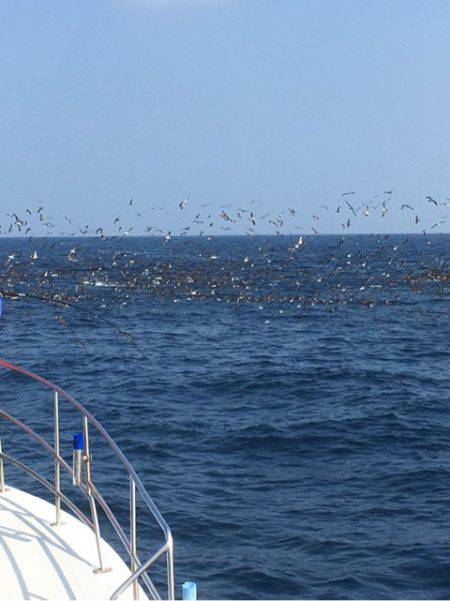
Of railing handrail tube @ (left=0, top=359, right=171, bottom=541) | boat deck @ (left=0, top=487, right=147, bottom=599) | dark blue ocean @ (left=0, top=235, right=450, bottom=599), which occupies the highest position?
railing handrail tube @ (left=0, top=359, right=171, bottom=541)

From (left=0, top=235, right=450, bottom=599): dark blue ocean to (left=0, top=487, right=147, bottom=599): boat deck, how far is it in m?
1.55

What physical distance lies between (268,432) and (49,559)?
1122cm

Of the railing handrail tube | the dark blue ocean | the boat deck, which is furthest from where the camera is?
the dark blue ocean

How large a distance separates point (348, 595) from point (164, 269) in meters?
57.9

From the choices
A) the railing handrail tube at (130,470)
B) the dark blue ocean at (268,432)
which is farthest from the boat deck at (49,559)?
the dark blue ocean at (268,432)

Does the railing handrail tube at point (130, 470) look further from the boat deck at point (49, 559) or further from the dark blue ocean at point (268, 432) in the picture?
the dark blue ocean at point (268, 432)

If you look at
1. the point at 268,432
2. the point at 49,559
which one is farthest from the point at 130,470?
the point at 268,432

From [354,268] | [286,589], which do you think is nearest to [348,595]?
[286,589]

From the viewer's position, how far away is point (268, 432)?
16.6 metres

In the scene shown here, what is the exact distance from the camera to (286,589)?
31.9ft

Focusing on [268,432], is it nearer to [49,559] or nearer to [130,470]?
[49,559]

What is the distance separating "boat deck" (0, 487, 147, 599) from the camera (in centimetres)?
517

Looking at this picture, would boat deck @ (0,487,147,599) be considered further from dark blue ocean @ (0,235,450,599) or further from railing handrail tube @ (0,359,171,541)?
dark blue ocean @ (0,235,450,599)

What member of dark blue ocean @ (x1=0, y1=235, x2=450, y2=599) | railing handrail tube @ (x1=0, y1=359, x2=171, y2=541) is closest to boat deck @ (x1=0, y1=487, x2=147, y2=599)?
railing handrail tube @ (x1=0, y1=359, x2=171, y2=541)
